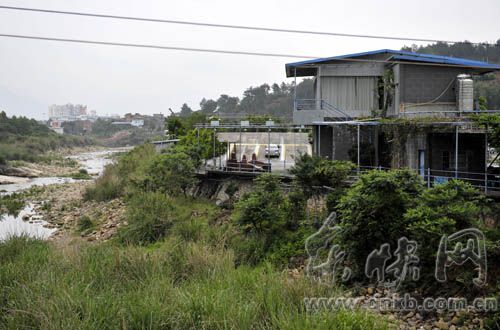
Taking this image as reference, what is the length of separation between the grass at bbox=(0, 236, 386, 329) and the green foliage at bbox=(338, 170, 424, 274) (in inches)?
162

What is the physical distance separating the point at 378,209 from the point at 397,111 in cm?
853

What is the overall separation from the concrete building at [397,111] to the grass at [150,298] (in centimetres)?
927

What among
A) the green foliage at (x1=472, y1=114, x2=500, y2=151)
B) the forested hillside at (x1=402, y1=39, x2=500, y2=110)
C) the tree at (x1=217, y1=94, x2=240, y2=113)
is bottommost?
the green foliage at (x1=472, y1=114, x2=500, y2=151)

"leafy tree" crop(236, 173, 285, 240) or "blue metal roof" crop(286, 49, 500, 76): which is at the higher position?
"blue metal roof" crop(286, 49, 500, 76)

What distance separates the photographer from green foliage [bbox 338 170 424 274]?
11070 millimetres

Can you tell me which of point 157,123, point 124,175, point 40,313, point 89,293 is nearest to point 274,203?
point 89,293

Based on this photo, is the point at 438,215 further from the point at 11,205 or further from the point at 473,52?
the point at 473,52

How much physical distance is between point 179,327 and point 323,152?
1458cm

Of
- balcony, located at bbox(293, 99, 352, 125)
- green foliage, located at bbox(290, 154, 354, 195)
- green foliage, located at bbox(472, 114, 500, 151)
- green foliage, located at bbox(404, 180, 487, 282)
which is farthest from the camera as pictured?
balcony, located at bbox(293, 99, 352, 125)

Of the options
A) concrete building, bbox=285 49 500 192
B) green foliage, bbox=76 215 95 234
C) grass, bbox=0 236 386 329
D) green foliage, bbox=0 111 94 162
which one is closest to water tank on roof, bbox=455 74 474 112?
concrete building, bbox=285 49 500 192

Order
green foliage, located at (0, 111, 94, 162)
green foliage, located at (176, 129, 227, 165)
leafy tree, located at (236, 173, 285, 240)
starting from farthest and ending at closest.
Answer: green foliage, located at (0, 111, 94, 162), green foliage, located at (176, 129, 227, 165), leafy tree, located at (236, 173, 285, 240)

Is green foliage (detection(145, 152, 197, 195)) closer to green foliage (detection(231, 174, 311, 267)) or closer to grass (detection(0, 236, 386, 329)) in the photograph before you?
green foliage (detection(231, 174, 311, 267))

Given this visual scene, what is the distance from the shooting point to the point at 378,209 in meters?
11.1

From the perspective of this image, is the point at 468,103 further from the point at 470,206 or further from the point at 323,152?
the point at 470,206
